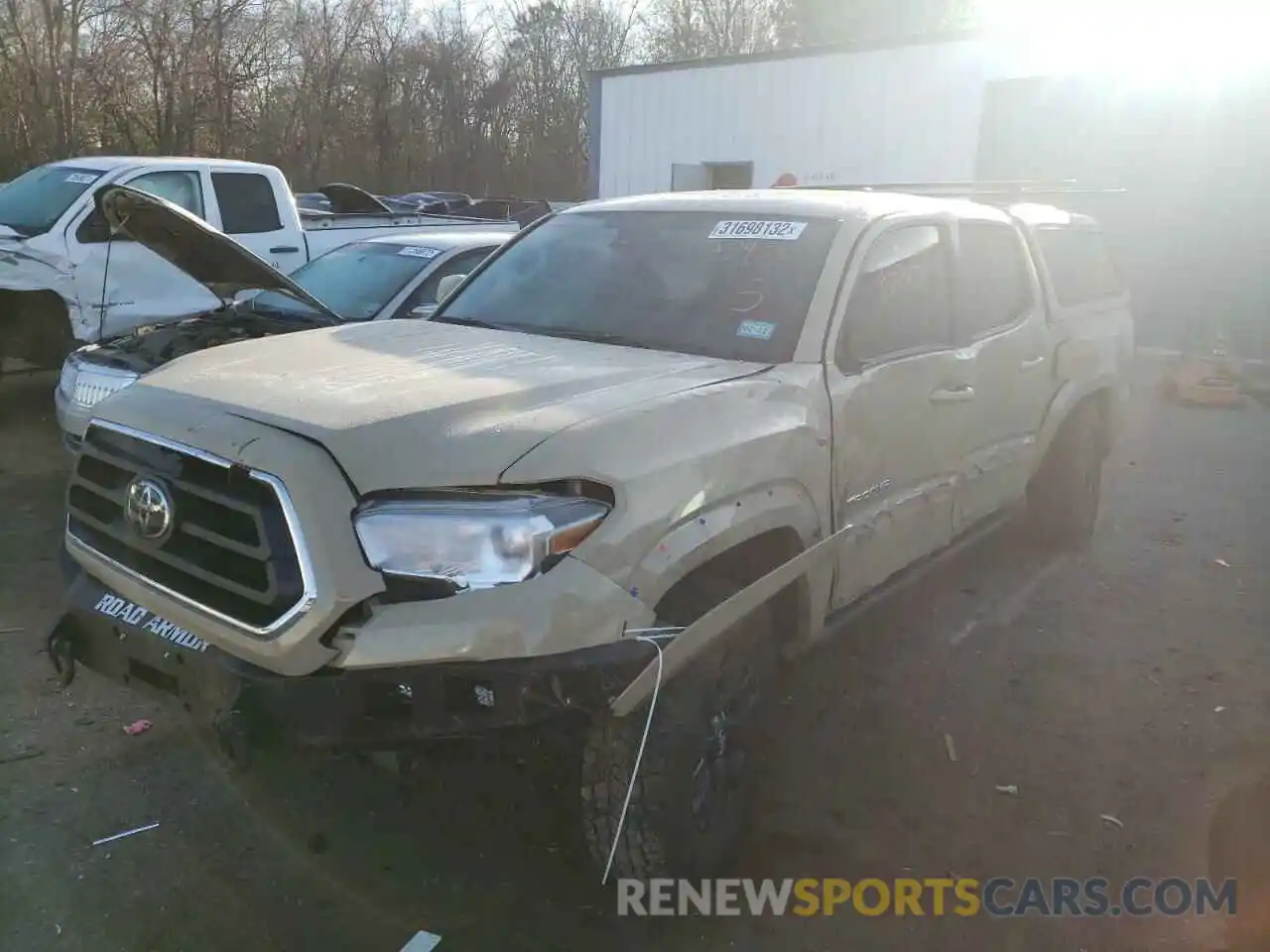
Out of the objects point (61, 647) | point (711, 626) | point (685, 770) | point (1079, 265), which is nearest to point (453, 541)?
point (711, 626)

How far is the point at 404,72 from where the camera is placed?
105 ft

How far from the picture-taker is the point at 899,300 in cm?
376

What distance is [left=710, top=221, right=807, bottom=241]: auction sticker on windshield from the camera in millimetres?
3641

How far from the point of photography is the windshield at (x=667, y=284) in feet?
11.1

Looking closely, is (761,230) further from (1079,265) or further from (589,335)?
(1079,265)

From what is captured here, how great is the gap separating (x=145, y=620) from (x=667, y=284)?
6.49ft

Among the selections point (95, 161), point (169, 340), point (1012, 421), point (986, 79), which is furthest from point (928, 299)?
point (986, 79)

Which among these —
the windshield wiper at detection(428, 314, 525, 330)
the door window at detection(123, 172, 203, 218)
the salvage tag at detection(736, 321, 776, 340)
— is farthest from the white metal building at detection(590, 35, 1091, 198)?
the salvage tag at detection(736, 321, 776, 340)

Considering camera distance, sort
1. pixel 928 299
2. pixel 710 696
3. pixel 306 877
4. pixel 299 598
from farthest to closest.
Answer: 1. pixel 928 299
2. pixel 306 877
3. pixel 710 696
4. pixel 299 598

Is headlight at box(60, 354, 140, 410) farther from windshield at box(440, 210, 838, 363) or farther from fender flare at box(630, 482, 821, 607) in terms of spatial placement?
fender flare at box(630, 482, 821, 607)

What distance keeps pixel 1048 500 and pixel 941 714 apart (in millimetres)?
2042

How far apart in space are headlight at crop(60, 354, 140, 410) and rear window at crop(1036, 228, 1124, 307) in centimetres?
463

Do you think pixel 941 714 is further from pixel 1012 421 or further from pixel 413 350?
pixel 413 350

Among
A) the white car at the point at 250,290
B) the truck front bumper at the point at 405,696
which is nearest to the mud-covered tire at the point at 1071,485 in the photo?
the white car at the point at 250,290
